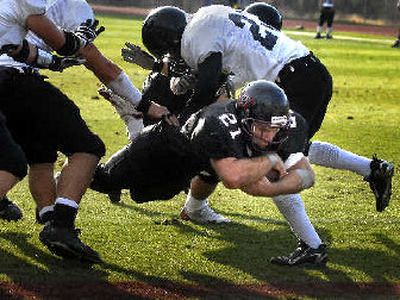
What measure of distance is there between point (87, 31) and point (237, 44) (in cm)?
91

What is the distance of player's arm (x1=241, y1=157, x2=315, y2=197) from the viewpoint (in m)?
4.25

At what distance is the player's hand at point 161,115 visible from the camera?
196 inches

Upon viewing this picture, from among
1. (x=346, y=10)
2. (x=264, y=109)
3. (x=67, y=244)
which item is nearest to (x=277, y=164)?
(x=264, y=109)

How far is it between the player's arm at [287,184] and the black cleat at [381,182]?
1.35m

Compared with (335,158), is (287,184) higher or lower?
higher

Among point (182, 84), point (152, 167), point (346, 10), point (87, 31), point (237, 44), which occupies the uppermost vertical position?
point (87, 31)

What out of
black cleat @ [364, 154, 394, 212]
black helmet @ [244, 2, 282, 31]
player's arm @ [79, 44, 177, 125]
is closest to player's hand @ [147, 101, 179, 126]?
player's arm @ [79, 44, 177, 125]

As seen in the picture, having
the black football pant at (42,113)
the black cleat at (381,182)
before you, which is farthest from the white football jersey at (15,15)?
the black cleat at (381,182)

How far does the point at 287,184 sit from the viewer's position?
4.30 metres

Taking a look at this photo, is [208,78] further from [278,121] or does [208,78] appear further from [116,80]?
[278,121]

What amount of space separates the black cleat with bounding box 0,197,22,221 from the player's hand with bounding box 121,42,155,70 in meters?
1.17

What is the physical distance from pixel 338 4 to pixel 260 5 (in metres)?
33.3

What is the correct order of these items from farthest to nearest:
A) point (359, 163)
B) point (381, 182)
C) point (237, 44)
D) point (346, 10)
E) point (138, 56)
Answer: point (346, 10), point (138, 56), point (359, 163), point (381, 182), point (237, 44)

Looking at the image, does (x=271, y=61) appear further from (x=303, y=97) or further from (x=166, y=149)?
(x=166, y=149)
